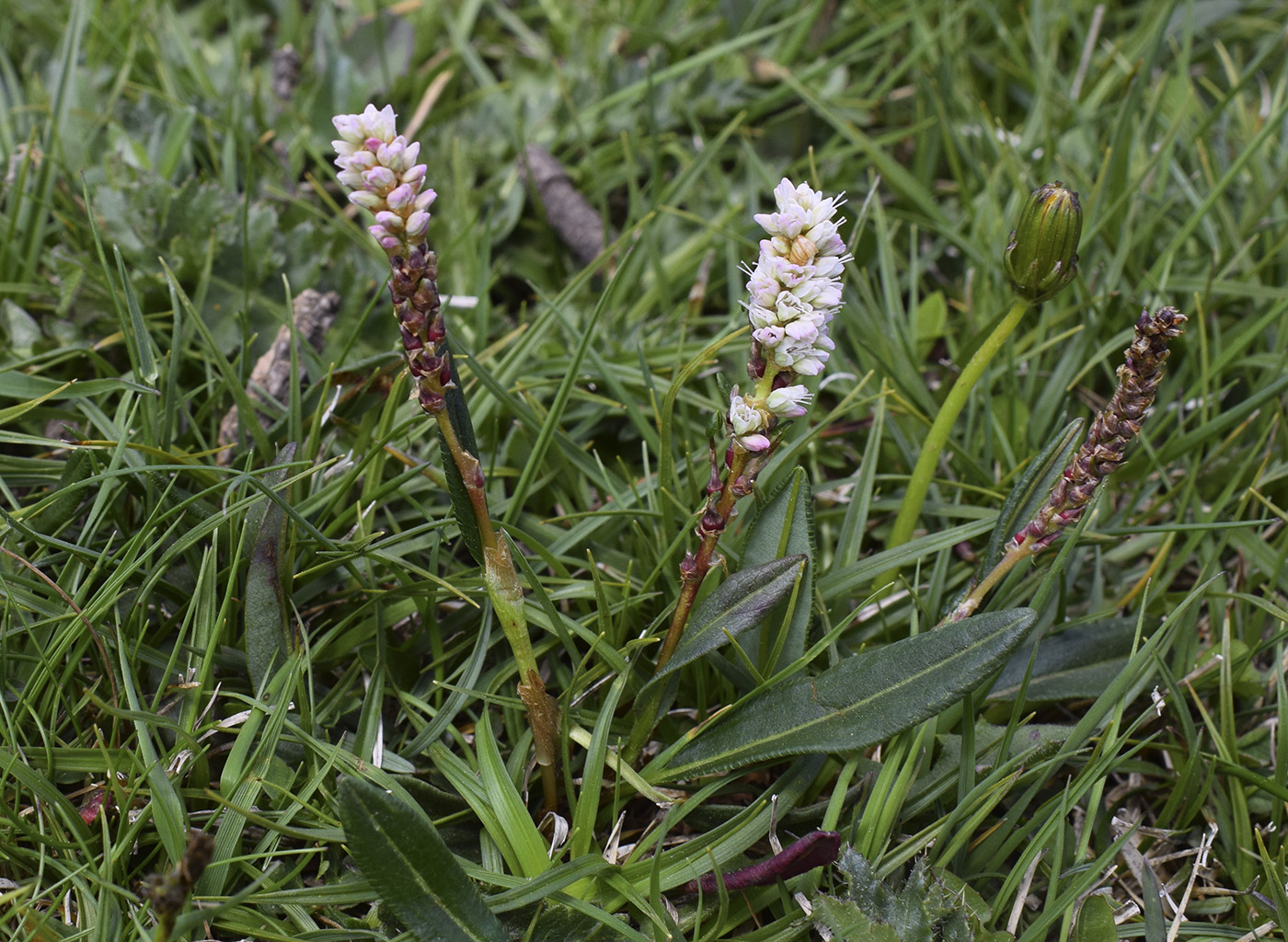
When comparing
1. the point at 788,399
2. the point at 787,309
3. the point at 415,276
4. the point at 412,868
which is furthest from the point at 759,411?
the point at 412,868

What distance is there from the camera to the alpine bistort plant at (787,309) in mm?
1288

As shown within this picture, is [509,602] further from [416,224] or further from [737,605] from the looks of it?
[416,224]

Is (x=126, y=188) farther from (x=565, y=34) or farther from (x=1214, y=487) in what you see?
(x=1214, y=487)

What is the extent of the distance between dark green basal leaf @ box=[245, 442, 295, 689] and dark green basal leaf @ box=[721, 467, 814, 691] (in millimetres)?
870

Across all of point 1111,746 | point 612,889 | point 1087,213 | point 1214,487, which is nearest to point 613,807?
point 612,889

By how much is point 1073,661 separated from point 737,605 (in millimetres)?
846

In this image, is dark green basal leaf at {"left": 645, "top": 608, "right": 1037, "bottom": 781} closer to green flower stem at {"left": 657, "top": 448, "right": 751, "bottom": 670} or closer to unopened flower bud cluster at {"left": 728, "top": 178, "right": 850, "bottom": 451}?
green flower stem at {"left": 657, "top": 448, "right": 751, "bottom": 670}

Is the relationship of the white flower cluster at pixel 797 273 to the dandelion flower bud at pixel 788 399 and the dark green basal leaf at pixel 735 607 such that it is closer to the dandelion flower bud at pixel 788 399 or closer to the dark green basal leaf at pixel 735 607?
the dandelion flower bud at pixel 788 399

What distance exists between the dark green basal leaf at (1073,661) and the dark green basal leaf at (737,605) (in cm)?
64

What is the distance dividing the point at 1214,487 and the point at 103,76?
363 centimetres

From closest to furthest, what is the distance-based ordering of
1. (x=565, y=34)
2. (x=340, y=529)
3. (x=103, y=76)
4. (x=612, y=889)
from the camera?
1. (x=612, y=889)
2. (x=340, y=529)
3. (x=103, y=76)
4. (x=565, y=34)

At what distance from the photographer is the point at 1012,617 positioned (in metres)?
1.49

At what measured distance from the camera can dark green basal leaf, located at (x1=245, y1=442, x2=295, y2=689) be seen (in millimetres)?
1743

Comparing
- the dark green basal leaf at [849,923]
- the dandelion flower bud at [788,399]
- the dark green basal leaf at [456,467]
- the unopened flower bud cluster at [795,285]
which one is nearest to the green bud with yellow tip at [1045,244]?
the unopened flower bud cluster at [795,285]
